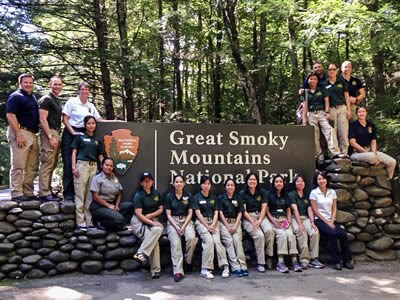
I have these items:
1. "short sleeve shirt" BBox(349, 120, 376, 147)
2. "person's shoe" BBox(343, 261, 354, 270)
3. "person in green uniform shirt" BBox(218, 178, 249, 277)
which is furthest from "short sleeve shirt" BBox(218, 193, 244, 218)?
"short sleeve shirt" BBox(349, 120, 376, 147)

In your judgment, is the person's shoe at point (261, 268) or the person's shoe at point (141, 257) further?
the person's shoe at point (261, 268)

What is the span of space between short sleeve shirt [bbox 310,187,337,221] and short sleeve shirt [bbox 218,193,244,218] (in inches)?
45.2

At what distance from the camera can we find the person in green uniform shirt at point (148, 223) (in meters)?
5.01

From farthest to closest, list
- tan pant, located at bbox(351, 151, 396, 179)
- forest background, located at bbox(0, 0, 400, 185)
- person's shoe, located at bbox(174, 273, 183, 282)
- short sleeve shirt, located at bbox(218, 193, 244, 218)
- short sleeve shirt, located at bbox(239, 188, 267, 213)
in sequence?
1. forest background, located at bbox(0, 0, 400, 185)
2. tan pant, located at bbox(351, 151, 396, 179)
3. short sleeve shirt, located at bbox(239, 188, 267, 213)
4. short sleeve shirt, located at bbox(218, 193, 244, 218)
5. person's shoe, located at bbox(174, 273, 183, 282)

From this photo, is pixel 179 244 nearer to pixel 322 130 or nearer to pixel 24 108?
pixel 24 108

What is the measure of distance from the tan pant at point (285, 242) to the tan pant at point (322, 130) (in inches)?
66.2

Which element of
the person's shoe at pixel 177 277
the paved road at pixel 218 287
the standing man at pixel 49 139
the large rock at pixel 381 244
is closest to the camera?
the paved road at pixel 218 287

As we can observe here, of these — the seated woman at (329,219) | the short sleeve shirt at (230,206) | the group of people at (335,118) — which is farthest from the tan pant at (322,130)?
the short sleeve shirt at (230,206)

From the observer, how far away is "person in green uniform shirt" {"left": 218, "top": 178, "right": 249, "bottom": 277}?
5.24 metres

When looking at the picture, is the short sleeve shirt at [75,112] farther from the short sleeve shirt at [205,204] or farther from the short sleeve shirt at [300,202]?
the short sleeve shirt at [300,202]

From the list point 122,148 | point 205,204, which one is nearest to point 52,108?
point 122,148

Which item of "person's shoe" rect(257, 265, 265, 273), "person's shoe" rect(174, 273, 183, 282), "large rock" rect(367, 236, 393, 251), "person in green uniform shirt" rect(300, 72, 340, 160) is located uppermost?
"person in green uniform shirt" rect(300, 72, 340, 160)

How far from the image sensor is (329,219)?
576 centimetres

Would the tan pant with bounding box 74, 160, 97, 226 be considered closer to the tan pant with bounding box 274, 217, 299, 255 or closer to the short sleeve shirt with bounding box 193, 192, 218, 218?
the short sleeve shirt with bounding box 193, 192, 218, 218
